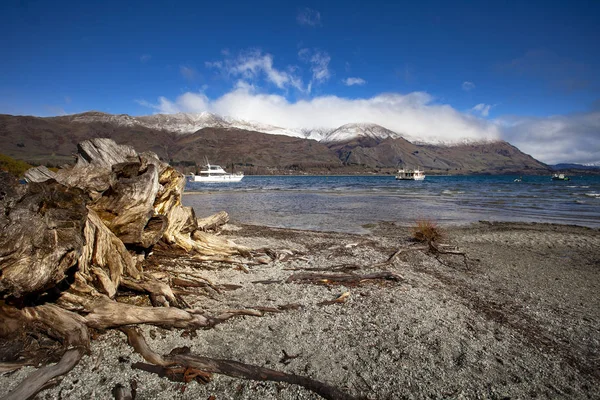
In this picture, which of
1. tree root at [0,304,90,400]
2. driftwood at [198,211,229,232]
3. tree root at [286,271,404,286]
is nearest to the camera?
tree root at [0,304,90,400]

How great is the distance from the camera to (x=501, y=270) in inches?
388

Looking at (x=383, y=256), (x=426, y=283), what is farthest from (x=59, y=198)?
(x=383, y=256)

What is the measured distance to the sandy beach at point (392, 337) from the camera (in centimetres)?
401

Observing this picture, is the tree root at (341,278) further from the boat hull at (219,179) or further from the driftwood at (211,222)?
the boat hull at (219,179)

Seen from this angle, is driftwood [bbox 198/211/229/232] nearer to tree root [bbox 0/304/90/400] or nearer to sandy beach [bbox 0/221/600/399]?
sandy beach [bbox 0/221/600/399]

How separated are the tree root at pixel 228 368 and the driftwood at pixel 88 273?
1 cm

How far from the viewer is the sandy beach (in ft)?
13.1

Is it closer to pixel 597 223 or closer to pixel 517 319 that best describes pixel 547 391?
pixel 517 319

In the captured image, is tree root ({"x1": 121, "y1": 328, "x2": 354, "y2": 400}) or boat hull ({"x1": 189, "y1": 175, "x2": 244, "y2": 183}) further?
boat hull ({"x1": 189, "y1": 175, "x2": 244, "y2": 183})

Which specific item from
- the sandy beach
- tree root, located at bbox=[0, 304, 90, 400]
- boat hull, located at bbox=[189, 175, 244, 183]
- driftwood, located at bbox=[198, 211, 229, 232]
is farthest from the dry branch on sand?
boat hull, located at bbox=[189, 175, 244, 183]

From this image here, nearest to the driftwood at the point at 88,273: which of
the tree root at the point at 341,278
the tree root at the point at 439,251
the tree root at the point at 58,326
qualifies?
the tree root at the point at 58,326

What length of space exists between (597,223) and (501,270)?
16.7 m

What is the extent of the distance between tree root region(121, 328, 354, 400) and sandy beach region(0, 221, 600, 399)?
92 millimetres

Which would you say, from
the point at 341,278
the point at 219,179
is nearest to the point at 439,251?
the point at 341,278
